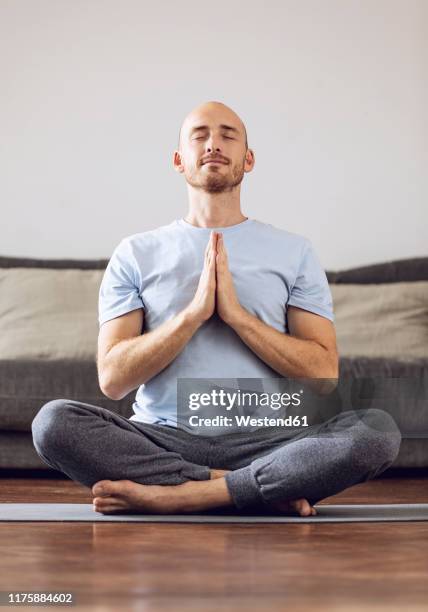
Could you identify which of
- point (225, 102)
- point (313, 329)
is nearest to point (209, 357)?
point (313, 329)

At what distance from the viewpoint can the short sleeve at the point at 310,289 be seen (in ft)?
7.53

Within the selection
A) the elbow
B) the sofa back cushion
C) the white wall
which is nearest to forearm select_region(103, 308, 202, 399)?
the elbow

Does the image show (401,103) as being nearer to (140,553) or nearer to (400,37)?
(400,37)

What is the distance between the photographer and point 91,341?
3.59 metres

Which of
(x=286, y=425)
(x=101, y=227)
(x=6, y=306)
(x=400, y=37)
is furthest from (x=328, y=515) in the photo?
(x=400, y=37)

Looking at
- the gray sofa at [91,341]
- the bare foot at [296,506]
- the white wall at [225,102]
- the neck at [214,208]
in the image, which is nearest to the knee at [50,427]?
the bare foot at [296,506]

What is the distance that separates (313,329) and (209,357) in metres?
0.25

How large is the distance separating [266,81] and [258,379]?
232 centimetres

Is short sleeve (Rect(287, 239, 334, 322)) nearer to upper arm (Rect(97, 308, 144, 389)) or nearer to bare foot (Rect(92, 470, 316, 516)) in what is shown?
upper arm (Rect(97, 308, 144, 389))

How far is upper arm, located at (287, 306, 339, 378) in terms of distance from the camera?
227 cm

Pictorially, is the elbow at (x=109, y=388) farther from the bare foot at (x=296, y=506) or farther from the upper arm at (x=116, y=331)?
the bare foot at (x=296, y=506)

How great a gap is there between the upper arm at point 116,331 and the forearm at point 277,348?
24 centimetres

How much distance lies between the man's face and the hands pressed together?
0.20m

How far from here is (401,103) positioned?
13.9ft
